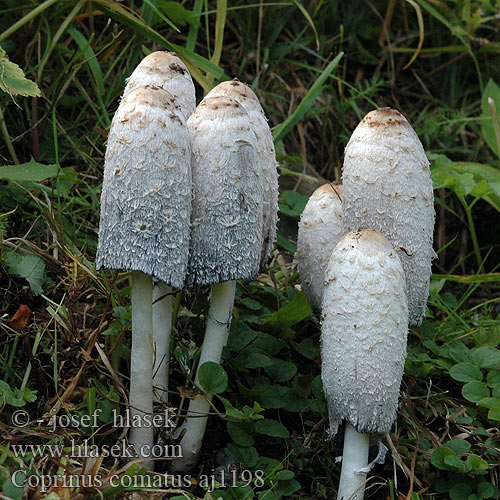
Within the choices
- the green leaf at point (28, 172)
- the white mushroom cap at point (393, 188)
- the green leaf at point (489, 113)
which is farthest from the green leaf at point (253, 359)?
the green leaf at point (489, 113)

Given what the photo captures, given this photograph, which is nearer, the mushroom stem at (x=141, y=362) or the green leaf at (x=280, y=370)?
the mushroom stem at (x=141, y=362)

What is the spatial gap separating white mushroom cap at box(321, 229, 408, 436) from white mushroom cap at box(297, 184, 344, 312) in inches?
12.8

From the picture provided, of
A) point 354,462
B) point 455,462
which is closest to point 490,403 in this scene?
point 455,462

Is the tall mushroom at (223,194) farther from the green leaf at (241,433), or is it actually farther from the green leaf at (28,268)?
the green leaf at (28,268)

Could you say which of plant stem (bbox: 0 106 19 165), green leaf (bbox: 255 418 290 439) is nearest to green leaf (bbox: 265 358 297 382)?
green leaf (bbox: 255 418 290 439)

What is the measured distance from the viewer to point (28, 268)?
7.50 ft

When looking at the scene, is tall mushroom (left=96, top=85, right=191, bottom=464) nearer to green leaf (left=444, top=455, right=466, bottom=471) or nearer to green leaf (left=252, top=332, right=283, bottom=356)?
green leaf (left=252, top=332, right=283, bottom=356)

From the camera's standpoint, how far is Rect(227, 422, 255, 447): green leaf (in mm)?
2076

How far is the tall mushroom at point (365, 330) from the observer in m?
1.85

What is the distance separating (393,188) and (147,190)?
2.51ft

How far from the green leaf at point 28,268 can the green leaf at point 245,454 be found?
85cm

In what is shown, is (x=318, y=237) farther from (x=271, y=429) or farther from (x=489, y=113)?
(x=489, y=113)

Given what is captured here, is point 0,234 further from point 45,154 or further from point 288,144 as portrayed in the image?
point 288,144

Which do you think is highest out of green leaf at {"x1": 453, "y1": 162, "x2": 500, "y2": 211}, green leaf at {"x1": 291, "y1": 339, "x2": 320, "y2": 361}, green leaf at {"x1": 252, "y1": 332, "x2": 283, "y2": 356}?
green leaf at {"x1": 453, "y1": 162, "x2": 500, "y2": 211}
